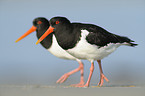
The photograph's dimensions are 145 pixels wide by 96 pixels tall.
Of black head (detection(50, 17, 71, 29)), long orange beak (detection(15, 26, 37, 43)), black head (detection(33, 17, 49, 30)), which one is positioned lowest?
long orange beak (detection(15, 26, 37, 43))

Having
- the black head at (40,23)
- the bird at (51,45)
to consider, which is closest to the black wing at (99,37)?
the bird at (51,45)

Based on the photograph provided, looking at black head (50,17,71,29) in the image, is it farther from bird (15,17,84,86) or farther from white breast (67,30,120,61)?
bird (15,17,84,86)

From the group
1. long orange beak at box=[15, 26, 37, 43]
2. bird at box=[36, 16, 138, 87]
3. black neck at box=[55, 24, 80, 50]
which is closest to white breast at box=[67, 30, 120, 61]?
bird at box=[36, 16, 138, 87]

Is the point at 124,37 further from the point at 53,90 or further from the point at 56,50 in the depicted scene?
the point at 53,90

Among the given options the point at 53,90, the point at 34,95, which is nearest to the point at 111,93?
the point at 53,90

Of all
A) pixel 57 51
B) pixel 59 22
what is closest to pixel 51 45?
pixel 57 51

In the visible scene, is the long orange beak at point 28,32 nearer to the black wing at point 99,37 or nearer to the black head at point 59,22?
the black head at point 59,22

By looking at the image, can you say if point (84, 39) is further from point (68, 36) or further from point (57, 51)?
point (57, 51)
